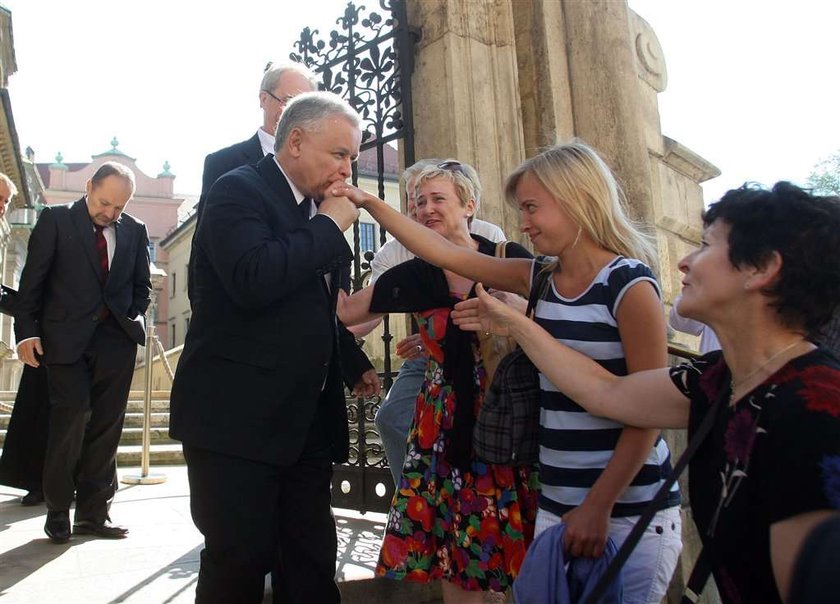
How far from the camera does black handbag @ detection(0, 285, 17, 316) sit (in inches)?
166

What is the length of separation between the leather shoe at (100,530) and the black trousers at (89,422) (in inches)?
1.1

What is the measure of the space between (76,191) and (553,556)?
59.0 metres

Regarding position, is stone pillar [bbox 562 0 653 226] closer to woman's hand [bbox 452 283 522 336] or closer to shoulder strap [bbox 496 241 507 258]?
shoulder strap [bbox 496 241 507 258]

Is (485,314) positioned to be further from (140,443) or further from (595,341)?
(140,443)

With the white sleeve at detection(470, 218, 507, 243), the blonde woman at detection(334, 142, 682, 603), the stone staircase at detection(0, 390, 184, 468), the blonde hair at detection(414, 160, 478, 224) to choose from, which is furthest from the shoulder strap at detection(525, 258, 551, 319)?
the stone staircase at detection(0, 390, 184, 468)

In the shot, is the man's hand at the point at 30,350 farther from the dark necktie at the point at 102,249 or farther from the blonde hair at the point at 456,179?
the blonde hair at the point at 456,179

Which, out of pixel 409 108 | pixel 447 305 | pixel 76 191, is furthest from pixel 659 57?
pixel 76 191

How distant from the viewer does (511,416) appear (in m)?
2.20

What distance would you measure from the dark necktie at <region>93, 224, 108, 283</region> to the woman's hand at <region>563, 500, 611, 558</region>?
3.52m

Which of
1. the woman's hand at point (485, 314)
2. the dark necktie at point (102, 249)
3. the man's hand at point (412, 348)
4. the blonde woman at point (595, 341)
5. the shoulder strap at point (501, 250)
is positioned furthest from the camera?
the dark necktie at point (102, 249)

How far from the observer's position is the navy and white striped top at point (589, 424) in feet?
6.59

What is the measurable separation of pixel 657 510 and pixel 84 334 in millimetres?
3696

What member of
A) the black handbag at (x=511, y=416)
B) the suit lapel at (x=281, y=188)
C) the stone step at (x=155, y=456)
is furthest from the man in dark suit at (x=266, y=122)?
the stone step at (x=155, y=456)

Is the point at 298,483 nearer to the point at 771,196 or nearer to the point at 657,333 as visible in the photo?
the point at 657,333
